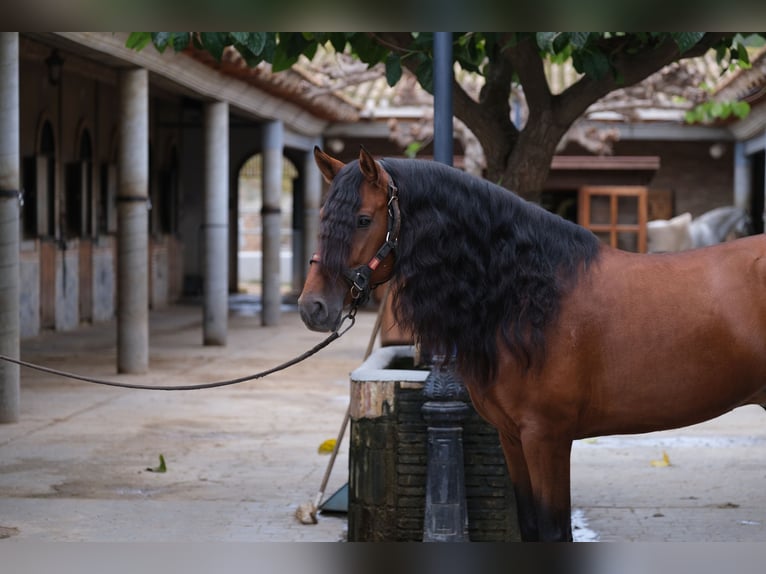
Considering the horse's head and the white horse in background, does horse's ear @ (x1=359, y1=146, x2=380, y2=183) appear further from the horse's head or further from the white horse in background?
the white horse in background

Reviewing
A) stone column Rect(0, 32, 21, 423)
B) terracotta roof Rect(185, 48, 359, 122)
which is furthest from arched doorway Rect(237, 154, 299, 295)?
stone column Rect(0, 32, 21, 423)

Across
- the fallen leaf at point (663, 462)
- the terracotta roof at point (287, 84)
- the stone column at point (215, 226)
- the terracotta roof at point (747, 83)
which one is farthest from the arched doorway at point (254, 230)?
the fallen leaf at point (663, 462)

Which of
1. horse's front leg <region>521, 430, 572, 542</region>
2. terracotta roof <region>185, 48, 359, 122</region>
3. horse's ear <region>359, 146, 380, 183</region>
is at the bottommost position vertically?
horse's front leg <region>521, 430, 572, 542</region>

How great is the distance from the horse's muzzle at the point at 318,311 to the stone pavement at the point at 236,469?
265 cm

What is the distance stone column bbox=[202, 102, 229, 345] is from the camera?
1670 centimetres

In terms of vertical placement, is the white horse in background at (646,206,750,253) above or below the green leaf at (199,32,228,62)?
below

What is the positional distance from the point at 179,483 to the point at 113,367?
21.0 feet

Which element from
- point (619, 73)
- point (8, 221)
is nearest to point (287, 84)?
point (8, 221)

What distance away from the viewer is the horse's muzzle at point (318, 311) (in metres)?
3.70

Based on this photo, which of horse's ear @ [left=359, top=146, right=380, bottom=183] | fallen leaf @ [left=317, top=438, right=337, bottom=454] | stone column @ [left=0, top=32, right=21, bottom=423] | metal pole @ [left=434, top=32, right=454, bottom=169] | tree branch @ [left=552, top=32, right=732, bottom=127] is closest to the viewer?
horse's ear @ [left=359, top=146, right=380, bottom=183]

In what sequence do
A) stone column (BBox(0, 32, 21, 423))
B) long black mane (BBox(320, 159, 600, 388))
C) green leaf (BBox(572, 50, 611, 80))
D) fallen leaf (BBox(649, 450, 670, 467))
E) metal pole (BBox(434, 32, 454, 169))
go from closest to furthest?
1. long black mane (BBox(320, 159, 600, 388))
2. metal pole (BBox(434, 32, 454, 169))
3. green leaf (BBox(572, 50, 611, 80))
4. fallen leaf (BBox(649, 450, 670, 467))
5. stone column (BBox(0, 32, 21, 423))

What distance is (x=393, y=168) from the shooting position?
3912 mm

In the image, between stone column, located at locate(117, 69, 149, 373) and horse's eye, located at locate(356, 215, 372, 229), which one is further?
stone column, located at locate(117, 69, 149, 373)
